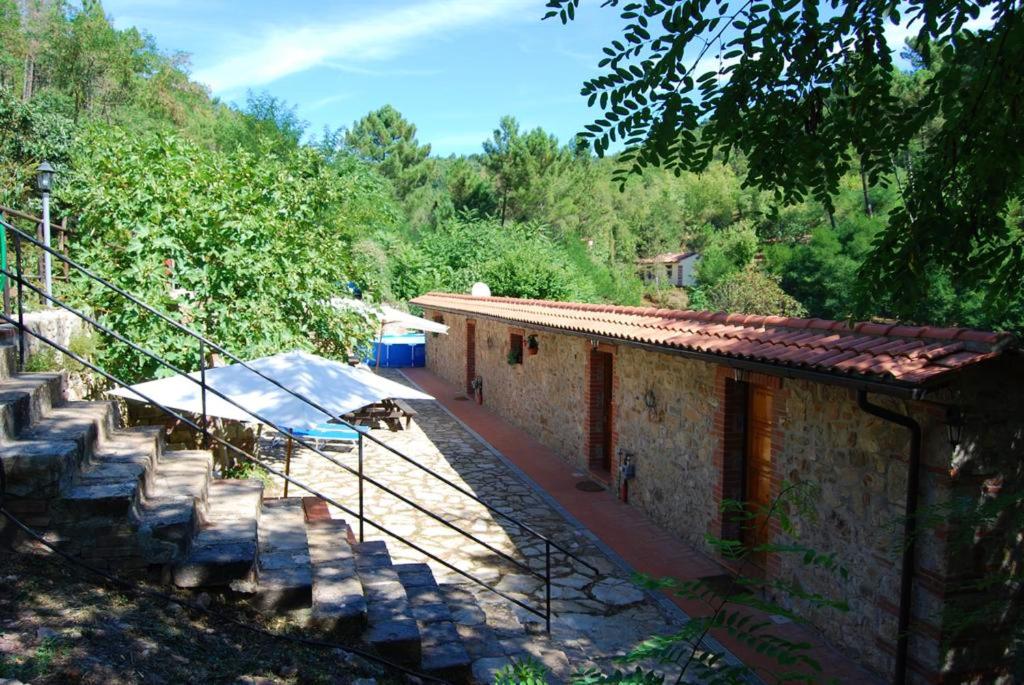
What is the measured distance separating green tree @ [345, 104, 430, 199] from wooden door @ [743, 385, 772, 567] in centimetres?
4100

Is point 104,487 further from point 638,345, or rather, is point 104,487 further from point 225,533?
point 638,345

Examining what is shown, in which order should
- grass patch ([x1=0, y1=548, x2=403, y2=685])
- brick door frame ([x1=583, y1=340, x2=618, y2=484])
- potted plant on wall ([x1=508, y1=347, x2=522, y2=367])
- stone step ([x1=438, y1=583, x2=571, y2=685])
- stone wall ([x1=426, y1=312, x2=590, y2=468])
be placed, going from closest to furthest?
grass patch ([x1=0, y1=548, x2=403, y2=685])
stone step ([x1=438, y1=583, x2=571, y2=685])
brick door frame ([x1=583, y1=340, x2=618, y2=484])
stone wall ([x1=426, y1=312, x2=590, y2=468])
potted plant on wall ([x1=508, y1=347, x2=522, y2=367])

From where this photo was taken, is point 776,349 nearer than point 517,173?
Yes

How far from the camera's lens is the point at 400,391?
8.64 metres

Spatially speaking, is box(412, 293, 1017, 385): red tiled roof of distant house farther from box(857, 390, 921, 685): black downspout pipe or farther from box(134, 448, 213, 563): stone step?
box(134, 448, 213, 563): stone step

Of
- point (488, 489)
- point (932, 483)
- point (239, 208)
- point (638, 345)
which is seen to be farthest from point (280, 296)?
point (932, 483)

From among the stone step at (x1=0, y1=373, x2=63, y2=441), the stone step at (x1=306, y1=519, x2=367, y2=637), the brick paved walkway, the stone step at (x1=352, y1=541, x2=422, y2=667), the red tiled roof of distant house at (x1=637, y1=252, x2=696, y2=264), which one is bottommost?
the brick paved walkway

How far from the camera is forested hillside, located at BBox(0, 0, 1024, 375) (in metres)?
9.49

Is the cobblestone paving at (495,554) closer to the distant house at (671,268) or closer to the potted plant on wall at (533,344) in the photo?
the potted plant on wall at (533,344)

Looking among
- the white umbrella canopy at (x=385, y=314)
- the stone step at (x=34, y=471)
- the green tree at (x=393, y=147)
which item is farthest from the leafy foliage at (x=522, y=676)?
the green tree at (x=393, y=147)

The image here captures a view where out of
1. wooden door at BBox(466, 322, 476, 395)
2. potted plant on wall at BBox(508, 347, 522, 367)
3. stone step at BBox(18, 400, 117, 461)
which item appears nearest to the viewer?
stone step at BBox(18, 400, 117, 461)

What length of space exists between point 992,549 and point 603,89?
4.47 metres

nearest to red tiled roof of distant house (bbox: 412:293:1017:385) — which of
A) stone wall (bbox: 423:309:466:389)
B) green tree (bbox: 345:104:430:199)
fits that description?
stone wall (bbox: 423:309:466:389)

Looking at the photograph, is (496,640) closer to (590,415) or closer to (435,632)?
(435,632)
